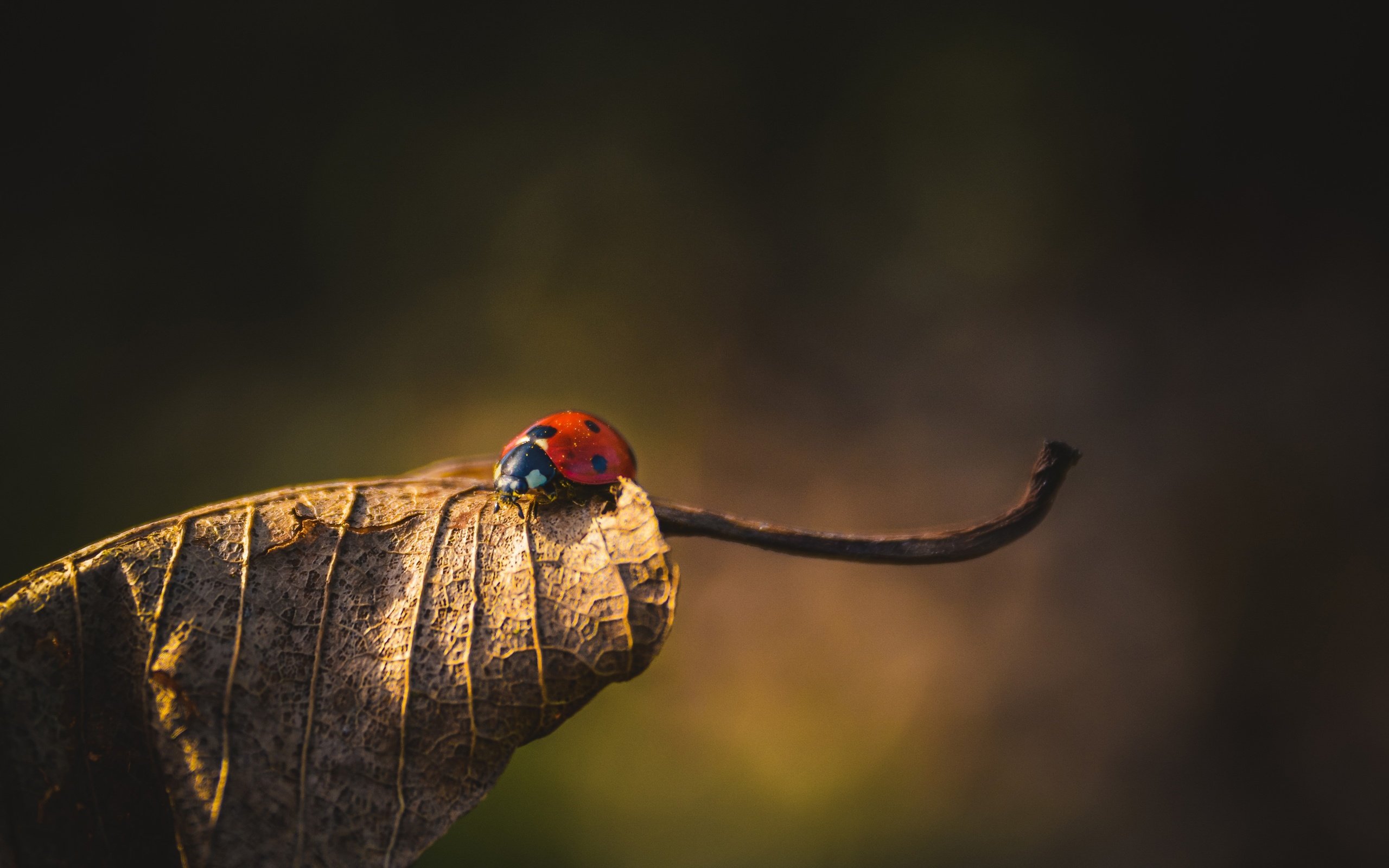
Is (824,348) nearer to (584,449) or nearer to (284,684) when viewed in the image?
(584,449)

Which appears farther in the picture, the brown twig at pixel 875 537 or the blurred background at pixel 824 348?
the blurred background at pixel 824 348

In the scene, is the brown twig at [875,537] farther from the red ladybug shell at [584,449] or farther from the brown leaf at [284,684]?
the red ladybug shell at [584,449]

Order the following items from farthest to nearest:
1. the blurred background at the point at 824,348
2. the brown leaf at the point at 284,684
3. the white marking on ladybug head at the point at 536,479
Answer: the blurred background at the point at 824,348
the white marking on ladybug head at the point at 536,479
the brown leaf at the point at 284,684

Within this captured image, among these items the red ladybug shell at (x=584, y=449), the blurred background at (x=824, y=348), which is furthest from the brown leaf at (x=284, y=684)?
the blurred background at (x=824, y=348)

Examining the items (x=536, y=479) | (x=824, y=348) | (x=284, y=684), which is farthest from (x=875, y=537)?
(x=824, y=348)

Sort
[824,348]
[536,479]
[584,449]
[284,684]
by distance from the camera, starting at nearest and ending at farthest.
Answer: [284,684] < [536,479] < [584,449] < [824,348]

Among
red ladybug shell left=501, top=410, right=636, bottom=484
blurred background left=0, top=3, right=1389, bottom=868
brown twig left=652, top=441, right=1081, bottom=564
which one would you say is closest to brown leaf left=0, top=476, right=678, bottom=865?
brown twig left=652, top=441, right=1081, bottom=564

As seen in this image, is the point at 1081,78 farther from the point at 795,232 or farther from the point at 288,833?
the point at 288,833
